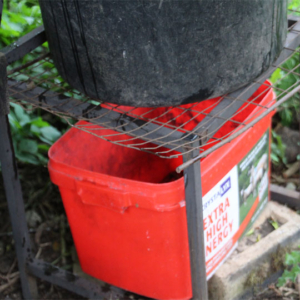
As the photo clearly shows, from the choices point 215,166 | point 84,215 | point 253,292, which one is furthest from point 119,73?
point 253,292

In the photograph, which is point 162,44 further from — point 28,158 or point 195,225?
point 28,158

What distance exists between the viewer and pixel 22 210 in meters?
1.42

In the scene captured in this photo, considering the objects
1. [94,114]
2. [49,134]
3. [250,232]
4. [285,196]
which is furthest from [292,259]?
[49,134]

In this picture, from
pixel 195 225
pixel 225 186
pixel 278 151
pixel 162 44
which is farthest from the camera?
pixel 278 151

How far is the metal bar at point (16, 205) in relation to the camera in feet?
4.25

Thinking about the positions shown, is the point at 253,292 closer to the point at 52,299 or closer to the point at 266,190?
the point at 266,190

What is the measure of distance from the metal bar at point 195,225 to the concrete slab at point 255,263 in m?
0.22

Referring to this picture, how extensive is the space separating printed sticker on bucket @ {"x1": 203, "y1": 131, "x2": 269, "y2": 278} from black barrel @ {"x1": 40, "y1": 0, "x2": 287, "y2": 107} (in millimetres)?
382

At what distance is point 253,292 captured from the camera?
1.53 metres

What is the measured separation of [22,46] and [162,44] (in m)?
0.46

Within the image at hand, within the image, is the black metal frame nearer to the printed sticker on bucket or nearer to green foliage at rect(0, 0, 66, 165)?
the printed sticker on bucket

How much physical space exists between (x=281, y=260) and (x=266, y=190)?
0.82ft

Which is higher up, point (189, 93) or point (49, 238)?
point (189, 93)

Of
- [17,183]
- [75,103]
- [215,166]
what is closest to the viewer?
[75,103]
